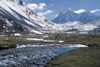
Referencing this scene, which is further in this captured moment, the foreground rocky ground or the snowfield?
the snowfield

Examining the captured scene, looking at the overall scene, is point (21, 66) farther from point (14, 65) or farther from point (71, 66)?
point (71, 66)

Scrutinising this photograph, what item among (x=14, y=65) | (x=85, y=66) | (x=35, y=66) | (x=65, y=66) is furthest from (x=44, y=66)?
(x=85, y=66)

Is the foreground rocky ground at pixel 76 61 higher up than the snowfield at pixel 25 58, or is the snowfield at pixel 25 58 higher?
the snowfield at pixel 25 58

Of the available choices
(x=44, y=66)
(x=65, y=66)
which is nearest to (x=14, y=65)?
(x=44, y=66)

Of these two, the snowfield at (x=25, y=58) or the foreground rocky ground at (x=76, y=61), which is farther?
the snowfield at (x=25, y=58)

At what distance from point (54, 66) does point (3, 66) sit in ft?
71.0

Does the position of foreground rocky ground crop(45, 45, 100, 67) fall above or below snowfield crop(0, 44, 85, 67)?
below

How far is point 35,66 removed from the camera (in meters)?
47.9

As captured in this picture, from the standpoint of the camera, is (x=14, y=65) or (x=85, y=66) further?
(x=14, y=65)

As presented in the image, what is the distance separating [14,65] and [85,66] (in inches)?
1184

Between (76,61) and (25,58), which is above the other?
(25,58)

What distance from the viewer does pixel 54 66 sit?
4684 centimetres

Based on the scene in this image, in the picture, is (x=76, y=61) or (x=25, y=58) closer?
(x=76, y=61)

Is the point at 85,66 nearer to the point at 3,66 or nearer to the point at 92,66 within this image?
the point at 92,66
